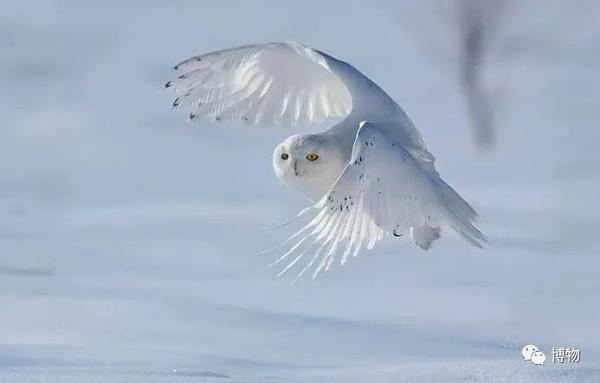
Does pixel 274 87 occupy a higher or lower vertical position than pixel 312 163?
higher

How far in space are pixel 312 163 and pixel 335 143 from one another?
0.84ft

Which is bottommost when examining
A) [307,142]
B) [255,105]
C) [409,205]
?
[409,205]

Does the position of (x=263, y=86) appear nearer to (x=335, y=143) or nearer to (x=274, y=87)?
(x=274, y=87)

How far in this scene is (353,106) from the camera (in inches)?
428

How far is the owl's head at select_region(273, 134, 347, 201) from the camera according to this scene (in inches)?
406

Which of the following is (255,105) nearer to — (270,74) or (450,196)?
(270,74)

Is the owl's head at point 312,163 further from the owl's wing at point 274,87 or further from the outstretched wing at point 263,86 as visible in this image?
the outstretched wing at point 263,86

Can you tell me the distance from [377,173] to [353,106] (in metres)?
1.65

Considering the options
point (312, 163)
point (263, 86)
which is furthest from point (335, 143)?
point (263, 86)

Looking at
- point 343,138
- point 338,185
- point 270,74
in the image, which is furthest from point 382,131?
point 270,74

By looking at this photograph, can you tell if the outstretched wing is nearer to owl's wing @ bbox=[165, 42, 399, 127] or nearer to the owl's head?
owl's wing @ bbox=[165, 42, 399, 127]

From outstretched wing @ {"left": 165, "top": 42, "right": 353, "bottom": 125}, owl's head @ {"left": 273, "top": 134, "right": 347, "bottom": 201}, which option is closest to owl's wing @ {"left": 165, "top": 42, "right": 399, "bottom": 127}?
outstretched wing @ {"left": 165, "top": 42, "right": 353, "bottom": 125}

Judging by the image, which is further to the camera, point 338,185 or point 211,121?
point 211,121

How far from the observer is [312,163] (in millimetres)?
10328
